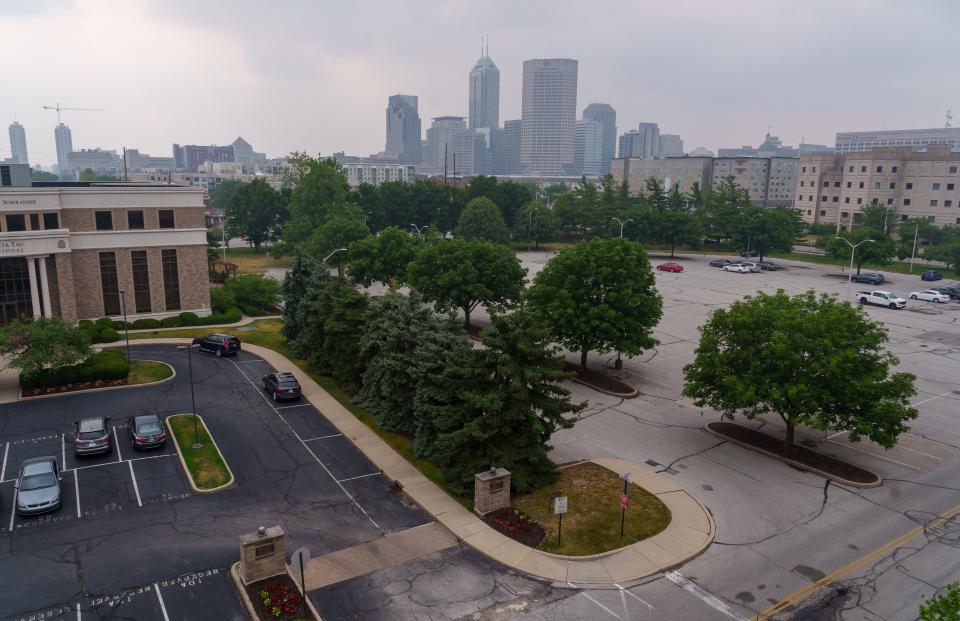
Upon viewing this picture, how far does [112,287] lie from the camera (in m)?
51.3

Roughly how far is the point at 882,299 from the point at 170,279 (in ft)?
212

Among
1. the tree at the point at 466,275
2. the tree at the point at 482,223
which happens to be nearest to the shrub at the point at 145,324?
the tree at the point at 466,275

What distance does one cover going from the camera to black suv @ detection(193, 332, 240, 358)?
4488 cm

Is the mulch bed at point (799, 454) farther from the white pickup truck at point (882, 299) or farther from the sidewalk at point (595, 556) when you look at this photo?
the white pickup truck at point (882, 299)

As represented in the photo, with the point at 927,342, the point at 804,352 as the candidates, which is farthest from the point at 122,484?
the point at 927,342

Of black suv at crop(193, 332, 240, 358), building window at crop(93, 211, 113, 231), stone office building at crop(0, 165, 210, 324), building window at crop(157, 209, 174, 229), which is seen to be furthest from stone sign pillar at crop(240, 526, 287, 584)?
building window at crop(157, 209, 174, 229)

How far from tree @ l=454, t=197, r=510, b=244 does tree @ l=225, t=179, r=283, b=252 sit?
28060mm

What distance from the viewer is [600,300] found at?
38.2 metres

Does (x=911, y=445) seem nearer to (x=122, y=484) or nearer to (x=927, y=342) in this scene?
(x=927, y=342)

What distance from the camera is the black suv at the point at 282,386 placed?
1390 inches

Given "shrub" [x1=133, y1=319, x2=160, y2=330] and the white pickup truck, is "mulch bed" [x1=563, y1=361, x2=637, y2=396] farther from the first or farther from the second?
the white pickup truck

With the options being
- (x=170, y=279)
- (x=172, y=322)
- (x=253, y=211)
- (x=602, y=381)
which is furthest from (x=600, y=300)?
(x=253, y=211)

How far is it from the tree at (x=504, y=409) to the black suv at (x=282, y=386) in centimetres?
1300

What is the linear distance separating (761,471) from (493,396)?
12.1m
